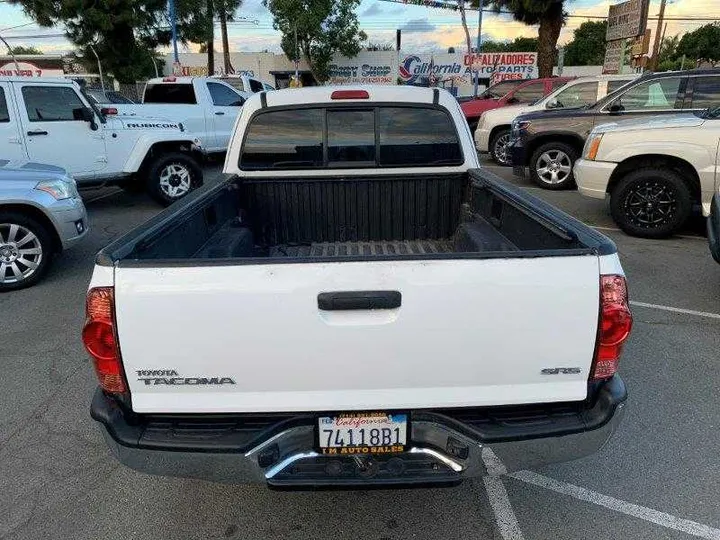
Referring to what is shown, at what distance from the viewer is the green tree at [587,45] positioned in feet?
221

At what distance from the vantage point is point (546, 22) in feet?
68.7

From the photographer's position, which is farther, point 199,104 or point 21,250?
point 199,104

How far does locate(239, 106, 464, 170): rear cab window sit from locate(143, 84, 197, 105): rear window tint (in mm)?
8562

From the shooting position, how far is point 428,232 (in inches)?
162

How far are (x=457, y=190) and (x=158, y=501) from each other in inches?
112

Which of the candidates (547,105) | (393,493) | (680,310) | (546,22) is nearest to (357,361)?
(393,493)

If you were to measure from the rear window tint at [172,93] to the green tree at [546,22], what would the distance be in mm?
14758

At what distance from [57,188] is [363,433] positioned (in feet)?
15.9

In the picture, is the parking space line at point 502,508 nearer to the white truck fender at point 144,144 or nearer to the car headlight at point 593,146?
the car headlight at point 593,146

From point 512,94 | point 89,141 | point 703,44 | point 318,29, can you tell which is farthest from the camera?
point 703,44

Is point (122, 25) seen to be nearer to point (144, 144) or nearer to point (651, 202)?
point (144, 144)

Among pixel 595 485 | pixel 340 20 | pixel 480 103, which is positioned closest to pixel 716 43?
pixel 340 20

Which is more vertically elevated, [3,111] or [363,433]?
[3,111]

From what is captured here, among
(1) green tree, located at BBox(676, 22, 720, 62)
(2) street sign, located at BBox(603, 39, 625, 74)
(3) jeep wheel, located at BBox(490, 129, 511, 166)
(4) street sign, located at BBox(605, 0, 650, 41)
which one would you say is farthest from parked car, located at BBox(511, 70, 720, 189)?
(1) green tree, located at BBox(676, 22, 720, 62)
